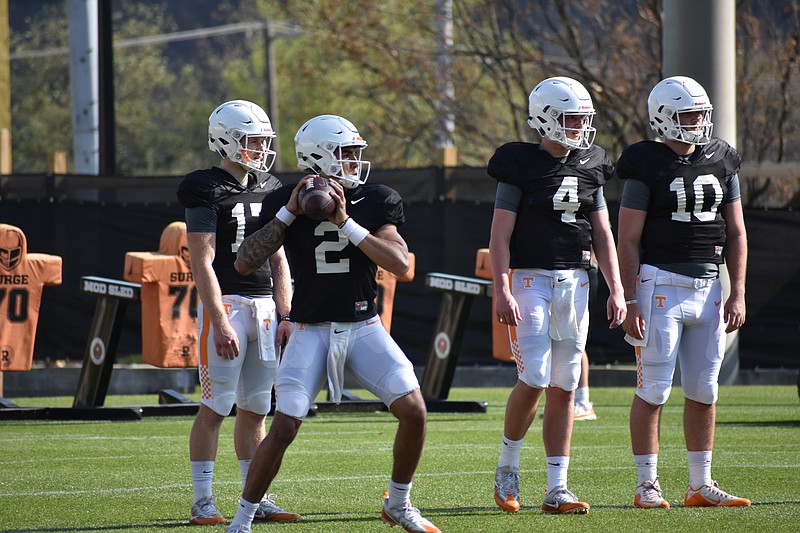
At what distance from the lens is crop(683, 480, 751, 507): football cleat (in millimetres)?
6672

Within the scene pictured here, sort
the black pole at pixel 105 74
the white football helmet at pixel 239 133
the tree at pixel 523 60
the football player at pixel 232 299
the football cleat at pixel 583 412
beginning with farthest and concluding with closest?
the tree at pixel 523 60
the black pole at pixel 105 74
the football cleat at pixel 583 412
the white football helmet at pixel 239 133
the football player at pixel 232 299

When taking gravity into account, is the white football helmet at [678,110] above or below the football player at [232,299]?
above

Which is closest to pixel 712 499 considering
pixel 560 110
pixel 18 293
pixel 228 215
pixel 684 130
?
pixel 684 130

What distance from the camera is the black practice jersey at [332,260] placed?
230 inches

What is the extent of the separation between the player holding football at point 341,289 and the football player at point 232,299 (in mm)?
570

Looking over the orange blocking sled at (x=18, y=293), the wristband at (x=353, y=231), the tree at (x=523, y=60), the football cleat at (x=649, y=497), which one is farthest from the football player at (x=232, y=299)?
the tree at (x=523, y=60)

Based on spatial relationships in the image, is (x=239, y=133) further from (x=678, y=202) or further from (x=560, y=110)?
(x=678, y=202)

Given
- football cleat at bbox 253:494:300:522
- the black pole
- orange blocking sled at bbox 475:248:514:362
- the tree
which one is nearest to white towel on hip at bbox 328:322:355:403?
football cleat at bbox 253:494:300:522

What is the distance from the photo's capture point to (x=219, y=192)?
6.50 metres

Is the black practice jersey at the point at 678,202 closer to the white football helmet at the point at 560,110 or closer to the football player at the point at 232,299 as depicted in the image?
the white football helmet at the point at 560,110

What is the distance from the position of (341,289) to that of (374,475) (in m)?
2.40

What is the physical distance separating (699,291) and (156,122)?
2089 inches

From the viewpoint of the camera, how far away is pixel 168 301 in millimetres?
11336

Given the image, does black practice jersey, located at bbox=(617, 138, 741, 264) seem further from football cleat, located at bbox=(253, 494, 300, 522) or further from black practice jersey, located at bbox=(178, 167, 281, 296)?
football cleat, located at bbox=(253, 494, 300, 522)
